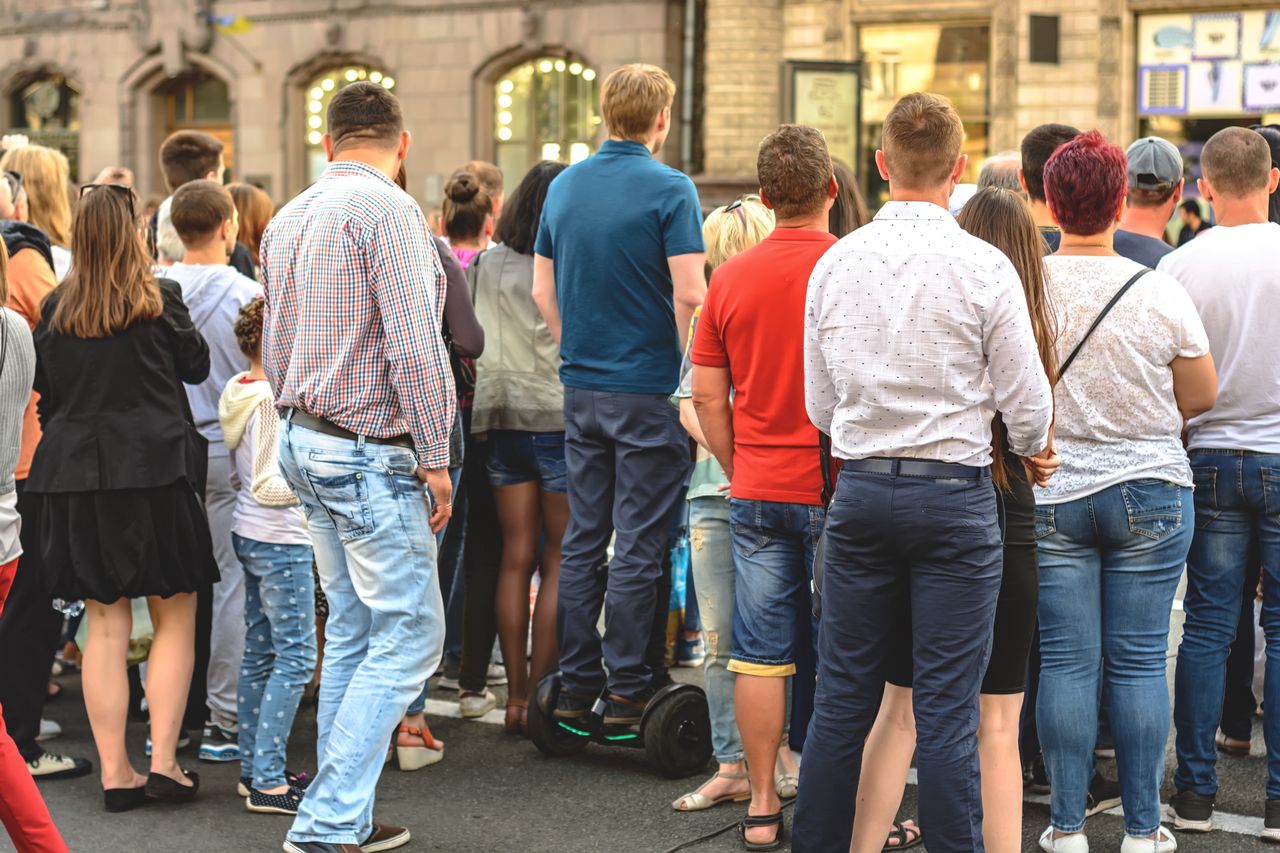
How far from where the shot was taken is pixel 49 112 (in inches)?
1083

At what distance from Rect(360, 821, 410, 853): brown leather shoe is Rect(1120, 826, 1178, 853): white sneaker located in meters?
2.12

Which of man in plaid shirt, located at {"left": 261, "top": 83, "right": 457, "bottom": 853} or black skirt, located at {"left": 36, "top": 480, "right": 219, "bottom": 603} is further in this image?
black skirt, located at {"left": 36, "top": 480, "right": 219, "bottom": 603}

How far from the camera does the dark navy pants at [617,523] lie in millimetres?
5680

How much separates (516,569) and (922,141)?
277cm

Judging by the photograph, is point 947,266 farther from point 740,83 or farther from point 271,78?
point 271,78

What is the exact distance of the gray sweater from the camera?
453 centimetres

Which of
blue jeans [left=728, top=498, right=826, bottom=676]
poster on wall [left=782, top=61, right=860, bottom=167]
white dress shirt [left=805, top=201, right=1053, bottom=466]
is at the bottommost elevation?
blue jeans [left=728, top=498, right=826, bottom=676]

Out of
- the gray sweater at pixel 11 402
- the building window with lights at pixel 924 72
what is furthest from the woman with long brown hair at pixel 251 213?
the building window with lights at pixel 924 72

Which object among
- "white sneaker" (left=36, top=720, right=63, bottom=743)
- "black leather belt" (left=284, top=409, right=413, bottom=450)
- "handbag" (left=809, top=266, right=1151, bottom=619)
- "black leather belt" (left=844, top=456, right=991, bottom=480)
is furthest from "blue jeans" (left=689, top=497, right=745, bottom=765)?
"white sneaker" (left=36, top=720, right=63, bottom=743)

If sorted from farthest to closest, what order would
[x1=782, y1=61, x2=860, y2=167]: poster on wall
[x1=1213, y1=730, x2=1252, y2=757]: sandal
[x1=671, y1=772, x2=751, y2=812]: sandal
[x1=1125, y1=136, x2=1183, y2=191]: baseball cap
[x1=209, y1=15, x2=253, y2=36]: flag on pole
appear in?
[x1=209, y1=15, x2=253, y2=36]: flag on pole < [x1=782, y1=61, x2=860, y2=167]: poster on wall < [x1=1213, y1=730, x2=1252, y2=757]: sandal < [x1=1125, y1=136, x2=1183, y2=191]: baseball cap < [x1=671, y1=772, x2=751, y2=812]: sandal

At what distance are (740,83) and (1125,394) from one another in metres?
17.7

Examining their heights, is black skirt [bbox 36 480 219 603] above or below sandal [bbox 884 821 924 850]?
above

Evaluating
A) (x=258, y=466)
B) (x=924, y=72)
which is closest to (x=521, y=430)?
(x=258, y=466)

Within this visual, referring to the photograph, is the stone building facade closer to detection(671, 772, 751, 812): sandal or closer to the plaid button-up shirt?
detection(671, 772, 751, 812): sandal
